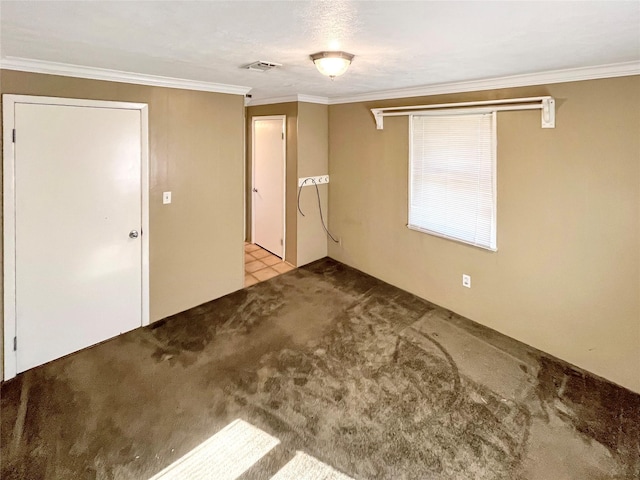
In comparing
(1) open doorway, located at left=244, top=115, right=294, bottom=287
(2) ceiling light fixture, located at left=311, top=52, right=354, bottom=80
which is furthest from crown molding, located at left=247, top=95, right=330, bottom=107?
(2) ceiling light fixture, located at left=311, top=52, right=354, bottom=80

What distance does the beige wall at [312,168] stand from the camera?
4.68 meters

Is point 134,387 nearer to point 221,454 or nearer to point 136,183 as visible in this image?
point 221,454

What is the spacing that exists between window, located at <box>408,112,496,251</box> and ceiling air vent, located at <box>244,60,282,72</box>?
1.71 m

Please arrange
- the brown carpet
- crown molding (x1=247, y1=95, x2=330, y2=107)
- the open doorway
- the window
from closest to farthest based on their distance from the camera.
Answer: the brown carpet → the window → crown molding (x1=247, y1=95, x2=330, y2=107) → the open doorway

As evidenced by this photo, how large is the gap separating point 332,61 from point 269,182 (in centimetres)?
322

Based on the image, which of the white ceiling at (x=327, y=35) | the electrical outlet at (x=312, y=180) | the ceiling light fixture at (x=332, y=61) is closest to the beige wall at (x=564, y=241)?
the white ceiling at (x=327, y=35)

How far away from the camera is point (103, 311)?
319 cm

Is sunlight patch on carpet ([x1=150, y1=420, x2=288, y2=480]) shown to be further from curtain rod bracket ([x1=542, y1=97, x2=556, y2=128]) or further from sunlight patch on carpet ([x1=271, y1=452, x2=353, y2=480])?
curtain rod bracket ([x1=542, y1=97, x2=556, y2=128])

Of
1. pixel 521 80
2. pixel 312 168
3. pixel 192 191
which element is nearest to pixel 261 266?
pixel 312 168

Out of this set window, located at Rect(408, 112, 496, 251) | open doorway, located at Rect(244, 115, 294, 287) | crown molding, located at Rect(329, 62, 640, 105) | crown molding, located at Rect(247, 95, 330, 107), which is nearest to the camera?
crown molding, located at Rect(329, 62, 640, 105)

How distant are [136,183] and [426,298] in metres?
3.04

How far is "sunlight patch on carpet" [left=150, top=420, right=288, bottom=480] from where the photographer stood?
1960mm

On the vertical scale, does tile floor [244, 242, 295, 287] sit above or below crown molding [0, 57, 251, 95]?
below

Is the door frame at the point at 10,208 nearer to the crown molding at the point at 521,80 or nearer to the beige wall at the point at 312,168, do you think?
the beige wall at the point at 312,168
